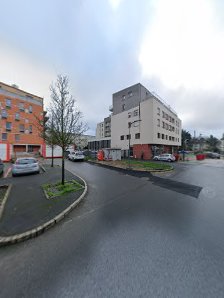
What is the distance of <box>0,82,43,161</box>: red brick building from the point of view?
28.0 meters

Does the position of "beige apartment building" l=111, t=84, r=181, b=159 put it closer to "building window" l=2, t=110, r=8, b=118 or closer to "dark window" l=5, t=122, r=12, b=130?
"dark window" l=5, t=122, r=12, b=130

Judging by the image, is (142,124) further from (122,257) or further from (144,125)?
(122,257)

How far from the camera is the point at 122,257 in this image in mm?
2791

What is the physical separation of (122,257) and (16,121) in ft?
115

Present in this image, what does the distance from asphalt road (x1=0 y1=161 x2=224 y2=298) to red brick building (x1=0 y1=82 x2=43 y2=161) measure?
28.9m

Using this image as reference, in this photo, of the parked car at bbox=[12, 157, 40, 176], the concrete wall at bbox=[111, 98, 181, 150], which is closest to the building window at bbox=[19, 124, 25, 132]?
the concrete wall at bbox=[111, 98, 181, 150]

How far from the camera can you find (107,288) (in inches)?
84.8

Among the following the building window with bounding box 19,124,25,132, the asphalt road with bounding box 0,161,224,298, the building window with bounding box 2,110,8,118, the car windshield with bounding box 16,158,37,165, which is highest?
the building window with bounding box 2,110,8,118

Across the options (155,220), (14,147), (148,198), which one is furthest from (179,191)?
(14,147)

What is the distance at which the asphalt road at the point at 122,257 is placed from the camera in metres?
2.16

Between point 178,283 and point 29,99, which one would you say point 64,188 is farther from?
point 29,99

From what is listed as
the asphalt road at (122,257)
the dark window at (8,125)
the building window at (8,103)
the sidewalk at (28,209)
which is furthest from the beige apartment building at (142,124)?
the building window at (8,103)

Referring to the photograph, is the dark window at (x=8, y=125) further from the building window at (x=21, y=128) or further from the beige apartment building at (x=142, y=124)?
the beige apartment building at (x=142, y=124)

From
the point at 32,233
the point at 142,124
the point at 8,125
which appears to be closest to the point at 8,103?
the point at 8,125
